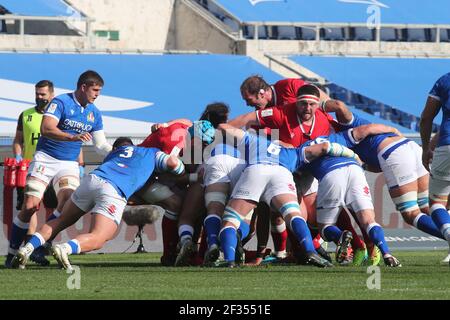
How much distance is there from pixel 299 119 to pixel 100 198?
215cm

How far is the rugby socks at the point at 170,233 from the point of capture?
1236cm

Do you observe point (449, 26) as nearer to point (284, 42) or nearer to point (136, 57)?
point (284, 42)

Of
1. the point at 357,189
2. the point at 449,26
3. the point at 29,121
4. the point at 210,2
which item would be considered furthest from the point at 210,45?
the point at 357,189

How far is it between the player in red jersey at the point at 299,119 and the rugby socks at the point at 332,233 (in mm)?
271

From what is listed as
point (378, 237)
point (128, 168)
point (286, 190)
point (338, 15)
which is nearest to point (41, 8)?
point (338, 15)

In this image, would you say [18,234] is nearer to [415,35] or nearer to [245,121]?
[245,121]

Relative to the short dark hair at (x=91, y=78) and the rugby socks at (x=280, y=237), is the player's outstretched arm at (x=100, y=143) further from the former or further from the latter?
the rugby socks at (x=280, y=237)

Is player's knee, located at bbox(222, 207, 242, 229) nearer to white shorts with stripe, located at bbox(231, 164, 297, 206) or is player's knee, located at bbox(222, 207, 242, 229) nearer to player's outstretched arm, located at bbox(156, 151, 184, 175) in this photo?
white shorts with stripe, located at bbox(231, 164, 297, 206)

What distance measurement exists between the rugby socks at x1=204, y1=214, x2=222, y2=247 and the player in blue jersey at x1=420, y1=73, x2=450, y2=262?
199 centimetres

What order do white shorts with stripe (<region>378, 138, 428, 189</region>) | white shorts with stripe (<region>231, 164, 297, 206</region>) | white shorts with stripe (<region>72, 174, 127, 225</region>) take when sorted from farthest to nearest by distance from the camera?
white shorts with stripe (<region>378, 138, 428, 189</region>) → white shorts with stripe (<region>231, 164, 297, 206</region>) → white shorts with stripe (<region>72, 174, 127, 225</region>)

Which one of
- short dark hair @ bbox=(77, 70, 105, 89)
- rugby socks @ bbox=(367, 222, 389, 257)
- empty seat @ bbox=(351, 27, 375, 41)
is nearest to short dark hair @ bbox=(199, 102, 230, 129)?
short dark hair @ bbox=(77, 70, 105, 89)

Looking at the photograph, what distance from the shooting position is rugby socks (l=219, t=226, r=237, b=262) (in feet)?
37.3

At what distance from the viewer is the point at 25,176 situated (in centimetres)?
1404

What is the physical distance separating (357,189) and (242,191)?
1137 mm
